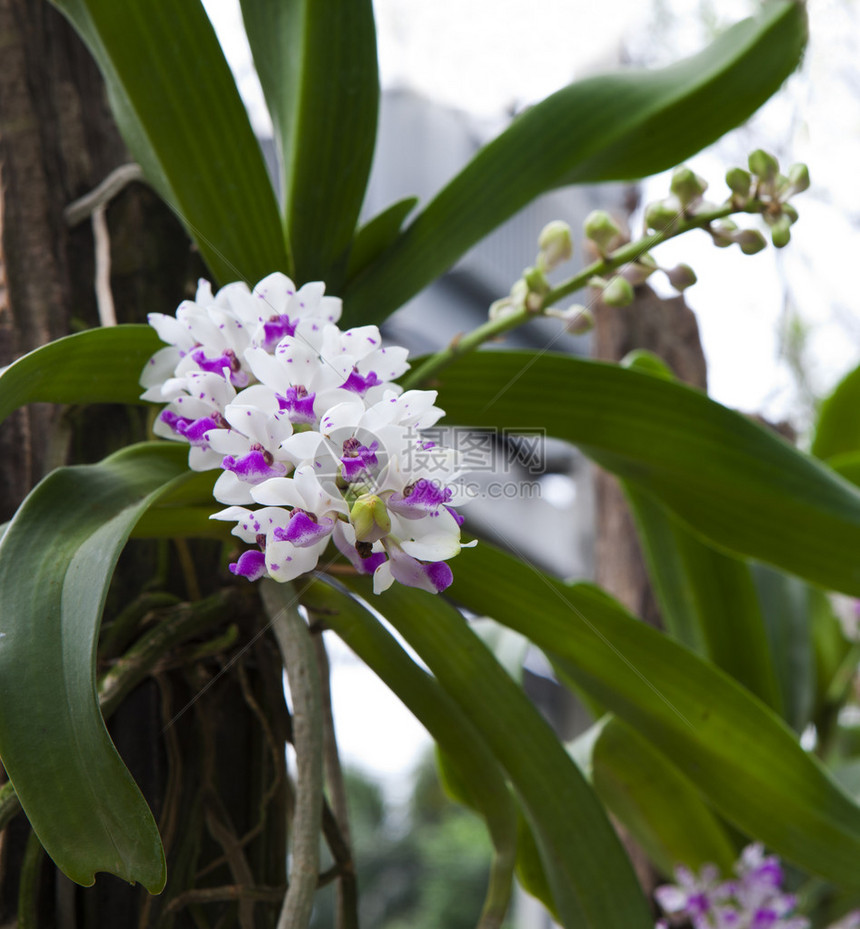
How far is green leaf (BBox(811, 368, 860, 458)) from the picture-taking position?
3.53 feet

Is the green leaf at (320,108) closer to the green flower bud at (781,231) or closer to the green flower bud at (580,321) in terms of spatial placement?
the green flower bud at (580,321)

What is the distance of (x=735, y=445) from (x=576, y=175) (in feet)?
0.88

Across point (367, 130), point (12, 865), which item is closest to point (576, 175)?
point (367, 130)

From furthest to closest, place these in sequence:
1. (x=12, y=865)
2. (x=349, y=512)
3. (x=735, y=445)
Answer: (x=735, y=445)
(x=12, y=865)
(x=349, y=512)

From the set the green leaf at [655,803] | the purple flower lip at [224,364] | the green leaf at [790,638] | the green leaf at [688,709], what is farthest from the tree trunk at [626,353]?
the purple flower lip at [224,364]

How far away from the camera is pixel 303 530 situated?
39cm

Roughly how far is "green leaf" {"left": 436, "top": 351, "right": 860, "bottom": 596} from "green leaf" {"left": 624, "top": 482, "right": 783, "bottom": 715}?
0.93 ft

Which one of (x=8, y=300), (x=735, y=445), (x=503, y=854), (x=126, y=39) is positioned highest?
(x=126, y=39)

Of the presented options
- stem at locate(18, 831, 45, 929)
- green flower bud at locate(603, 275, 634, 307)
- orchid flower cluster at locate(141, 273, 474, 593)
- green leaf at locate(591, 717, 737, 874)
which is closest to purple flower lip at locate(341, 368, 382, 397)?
orchid flower cluster at locate(141, 273, 474, 593)

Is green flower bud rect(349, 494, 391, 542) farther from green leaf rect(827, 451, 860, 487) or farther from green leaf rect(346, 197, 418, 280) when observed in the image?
green leaf rect(827, 451, 860, 487)

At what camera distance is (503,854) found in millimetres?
613

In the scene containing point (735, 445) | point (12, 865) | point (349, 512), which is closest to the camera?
point (349, 512)

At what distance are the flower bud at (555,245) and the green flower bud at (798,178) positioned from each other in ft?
0.51

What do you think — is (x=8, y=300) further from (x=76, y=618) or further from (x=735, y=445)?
(x=735, y=445)
